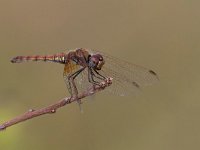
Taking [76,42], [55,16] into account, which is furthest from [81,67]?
[55,16]

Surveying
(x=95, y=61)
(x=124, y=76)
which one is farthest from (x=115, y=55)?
(x=95, y=61)

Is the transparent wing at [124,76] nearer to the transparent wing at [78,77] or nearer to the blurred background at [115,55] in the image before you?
the transparent wing at [78,77]

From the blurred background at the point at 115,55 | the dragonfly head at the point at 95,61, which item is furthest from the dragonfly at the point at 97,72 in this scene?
the blurred background at the point at 115,55

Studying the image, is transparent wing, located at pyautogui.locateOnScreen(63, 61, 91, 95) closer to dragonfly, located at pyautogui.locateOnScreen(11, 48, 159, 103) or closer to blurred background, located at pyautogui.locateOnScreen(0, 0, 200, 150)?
dragonfly, located at pyautogui.locateOnScreen(11, 48, 159, 103)

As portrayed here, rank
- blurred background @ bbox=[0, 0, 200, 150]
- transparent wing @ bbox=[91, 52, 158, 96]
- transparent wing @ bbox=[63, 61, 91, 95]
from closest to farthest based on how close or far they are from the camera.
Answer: transparent wing @ bbox=[63, 61, 91, 95] < transparent wing @ bbox=[91, 52, 158, 96] < blurred background @ bbox=[0, 0, 200, 150]

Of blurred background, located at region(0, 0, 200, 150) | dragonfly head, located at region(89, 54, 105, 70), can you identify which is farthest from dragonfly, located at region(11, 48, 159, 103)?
blurred background, located at region(0, 0, 200, 150)

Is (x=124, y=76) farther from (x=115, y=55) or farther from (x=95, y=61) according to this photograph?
(x=115, y=55)
